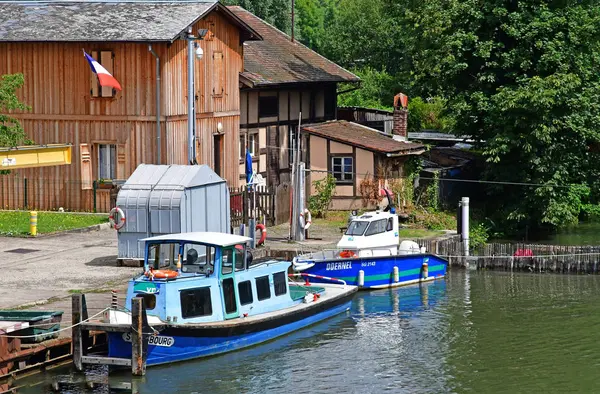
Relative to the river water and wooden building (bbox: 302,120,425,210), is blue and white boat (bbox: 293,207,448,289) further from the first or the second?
wooden building (bbox: 302,120,425,210)

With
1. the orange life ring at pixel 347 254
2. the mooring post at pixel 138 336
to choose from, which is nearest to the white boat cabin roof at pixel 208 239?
the mooring post at pixel 138 336

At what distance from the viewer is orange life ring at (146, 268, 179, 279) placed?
29422mm

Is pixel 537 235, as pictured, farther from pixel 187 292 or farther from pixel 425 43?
pixel 187 292

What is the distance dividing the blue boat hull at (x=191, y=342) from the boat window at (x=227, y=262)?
59.8 inches

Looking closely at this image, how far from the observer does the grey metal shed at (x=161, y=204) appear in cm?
3784

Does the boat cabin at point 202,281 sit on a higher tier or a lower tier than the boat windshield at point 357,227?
lower

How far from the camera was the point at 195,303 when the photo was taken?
97.6 ft

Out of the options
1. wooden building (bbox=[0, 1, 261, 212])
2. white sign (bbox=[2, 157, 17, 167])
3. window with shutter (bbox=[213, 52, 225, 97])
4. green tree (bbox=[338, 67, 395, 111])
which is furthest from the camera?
green tree (bbox=[338, 67, 395, 111])

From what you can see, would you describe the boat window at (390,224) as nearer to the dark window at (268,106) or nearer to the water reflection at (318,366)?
the water reflection at (318,366)

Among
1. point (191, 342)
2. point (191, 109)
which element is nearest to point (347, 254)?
point (191, 109)

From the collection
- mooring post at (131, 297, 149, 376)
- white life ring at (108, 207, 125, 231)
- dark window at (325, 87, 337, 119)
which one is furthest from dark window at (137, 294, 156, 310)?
dark window at (325, 87, 337, 119)

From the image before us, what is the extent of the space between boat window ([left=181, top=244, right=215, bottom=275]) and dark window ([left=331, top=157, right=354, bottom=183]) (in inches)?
845

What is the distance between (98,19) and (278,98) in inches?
429

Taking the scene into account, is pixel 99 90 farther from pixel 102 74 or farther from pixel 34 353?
pixel 34 353
